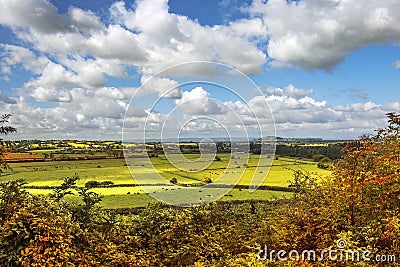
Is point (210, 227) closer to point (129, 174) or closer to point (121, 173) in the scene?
point (129, 174)

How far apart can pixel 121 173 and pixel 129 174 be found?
125 cm

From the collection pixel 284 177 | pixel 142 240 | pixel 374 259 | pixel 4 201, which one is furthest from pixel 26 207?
pixel 284 177

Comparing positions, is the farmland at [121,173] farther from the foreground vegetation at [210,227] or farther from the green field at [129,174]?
the foreground vegetation at [210,227]

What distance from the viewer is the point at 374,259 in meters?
6.07

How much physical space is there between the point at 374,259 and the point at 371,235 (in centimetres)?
72

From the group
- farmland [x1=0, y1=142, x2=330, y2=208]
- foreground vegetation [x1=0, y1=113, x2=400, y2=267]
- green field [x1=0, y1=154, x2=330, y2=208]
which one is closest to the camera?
foreground vegetation [x1=0, y1=113, x2=400, y2=267]

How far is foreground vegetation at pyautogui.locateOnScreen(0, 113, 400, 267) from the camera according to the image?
6.27 metres

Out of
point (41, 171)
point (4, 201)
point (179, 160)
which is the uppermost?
point (179, 160)

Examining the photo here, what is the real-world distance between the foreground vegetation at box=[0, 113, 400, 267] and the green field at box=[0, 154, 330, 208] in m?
1.55

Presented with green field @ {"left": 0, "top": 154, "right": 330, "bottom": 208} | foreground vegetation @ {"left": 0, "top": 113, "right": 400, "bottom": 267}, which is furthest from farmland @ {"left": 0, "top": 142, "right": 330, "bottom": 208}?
foreground vegetation @ {"left": 0, "top": 113, "right": 400, "bottom": 267}

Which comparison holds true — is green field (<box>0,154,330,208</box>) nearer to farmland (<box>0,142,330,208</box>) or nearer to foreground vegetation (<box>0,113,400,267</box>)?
farmland (<box>0,142,330,208</box>)

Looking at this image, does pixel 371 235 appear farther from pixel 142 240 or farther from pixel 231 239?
pixel 142 240

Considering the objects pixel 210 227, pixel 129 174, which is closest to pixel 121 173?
pixel 129 174

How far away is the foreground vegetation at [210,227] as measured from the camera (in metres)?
6.27
